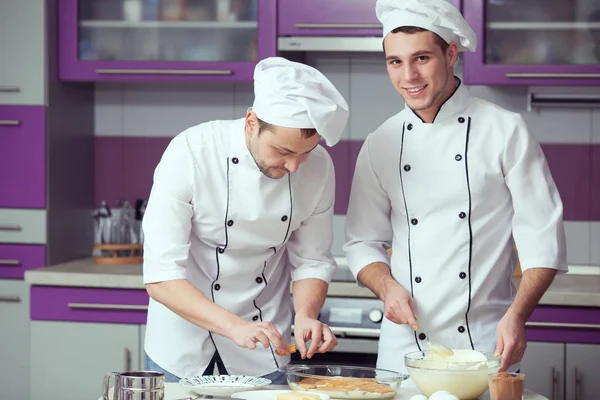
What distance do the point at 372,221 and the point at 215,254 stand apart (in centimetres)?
40

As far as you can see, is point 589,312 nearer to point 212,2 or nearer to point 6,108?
point 212,2

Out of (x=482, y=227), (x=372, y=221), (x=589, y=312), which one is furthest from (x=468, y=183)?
(x=589, y=312)

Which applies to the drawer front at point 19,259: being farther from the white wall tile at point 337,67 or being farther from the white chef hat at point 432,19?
the white chef hat at point 432,19

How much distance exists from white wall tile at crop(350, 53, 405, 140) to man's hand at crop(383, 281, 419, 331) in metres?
1.58

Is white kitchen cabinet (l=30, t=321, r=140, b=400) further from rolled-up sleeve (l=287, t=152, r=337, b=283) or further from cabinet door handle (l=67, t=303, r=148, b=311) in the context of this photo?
rolled-up sleeve (l=287, t=152, r=337, b=283)

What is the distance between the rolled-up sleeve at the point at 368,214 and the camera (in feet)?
7.29

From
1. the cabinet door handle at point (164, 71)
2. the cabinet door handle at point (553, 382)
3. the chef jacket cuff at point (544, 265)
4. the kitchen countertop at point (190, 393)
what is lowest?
the cabinet door handle at point (553, 382)

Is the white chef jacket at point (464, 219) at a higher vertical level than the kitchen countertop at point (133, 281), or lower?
higher

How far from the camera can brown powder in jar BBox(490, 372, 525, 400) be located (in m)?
1.51

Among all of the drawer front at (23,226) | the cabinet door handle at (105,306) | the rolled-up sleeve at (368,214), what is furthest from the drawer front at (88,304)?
the rolled-up sleeve at (368,214)

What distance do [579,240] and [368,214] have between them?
1.52 m

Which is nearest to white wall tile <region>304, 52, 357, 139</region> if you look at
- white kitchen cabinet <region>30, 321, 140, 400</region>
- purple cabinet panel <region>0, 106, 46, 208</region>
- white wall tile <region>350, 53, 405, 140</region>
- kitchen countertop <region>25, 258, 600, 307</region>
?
white wall tile <region>350, 53, 405, 140</region>

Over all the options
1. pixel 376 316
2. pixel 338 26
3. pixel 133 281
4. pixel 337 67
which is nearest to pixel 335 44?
pixel 338 26

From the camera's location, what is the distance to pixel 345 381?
5.50 feet
